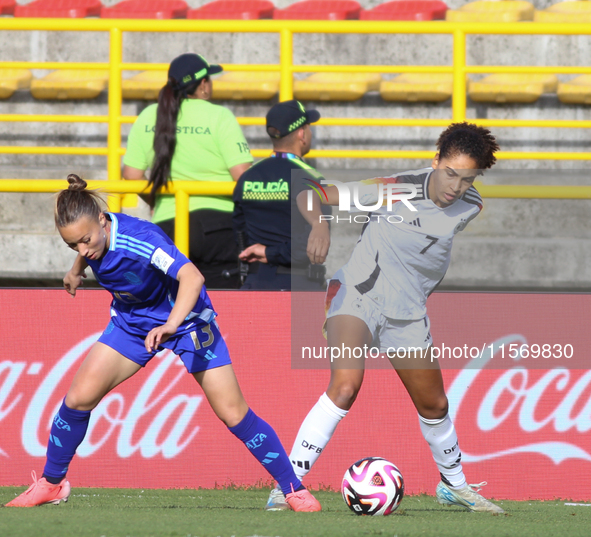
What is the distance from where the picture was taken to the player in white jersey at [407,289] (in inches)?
169

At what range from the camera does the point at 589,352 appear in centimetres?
571

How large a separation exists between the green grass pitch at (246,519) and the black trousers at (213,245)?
4.89 ft

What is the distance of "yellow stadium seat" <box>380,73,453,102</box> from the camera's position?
8734 mm

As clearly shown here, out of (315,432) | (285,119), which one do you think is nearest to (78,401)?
(315,432)

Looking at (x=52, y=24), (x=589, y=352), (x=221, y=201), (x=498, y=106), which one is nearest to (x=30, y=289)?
(x=221, y=201)

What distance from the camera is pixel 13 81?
30.2 feet

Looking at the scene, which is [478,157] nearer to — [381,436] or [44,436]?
[381,436]

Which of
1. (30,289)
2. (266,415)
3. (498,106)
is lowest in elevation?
(266,415)

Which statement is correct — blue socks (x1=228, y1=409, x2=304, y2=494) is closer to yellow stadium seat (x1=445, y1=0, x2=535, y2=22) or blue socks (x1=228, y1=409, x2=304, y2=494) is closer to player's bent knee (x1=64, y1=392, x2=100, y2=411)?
player's bent knee (x1=64, y1=392, x2=100, y2=411)

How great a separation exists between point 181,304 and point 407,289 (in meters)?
1.30

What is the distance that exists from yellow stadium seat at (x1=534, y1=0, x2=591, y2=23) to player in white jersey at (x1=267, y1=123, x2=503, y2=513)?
227 inches

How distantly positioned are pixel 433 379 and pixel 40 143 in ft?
20.2

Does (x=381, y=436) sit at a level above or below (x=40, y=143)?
below

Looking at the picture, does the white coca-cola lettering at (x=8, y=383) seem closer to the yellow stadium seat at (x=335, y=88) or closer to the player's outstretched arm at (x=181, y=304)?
the player's outstretched arm at (x=181, y=304)
